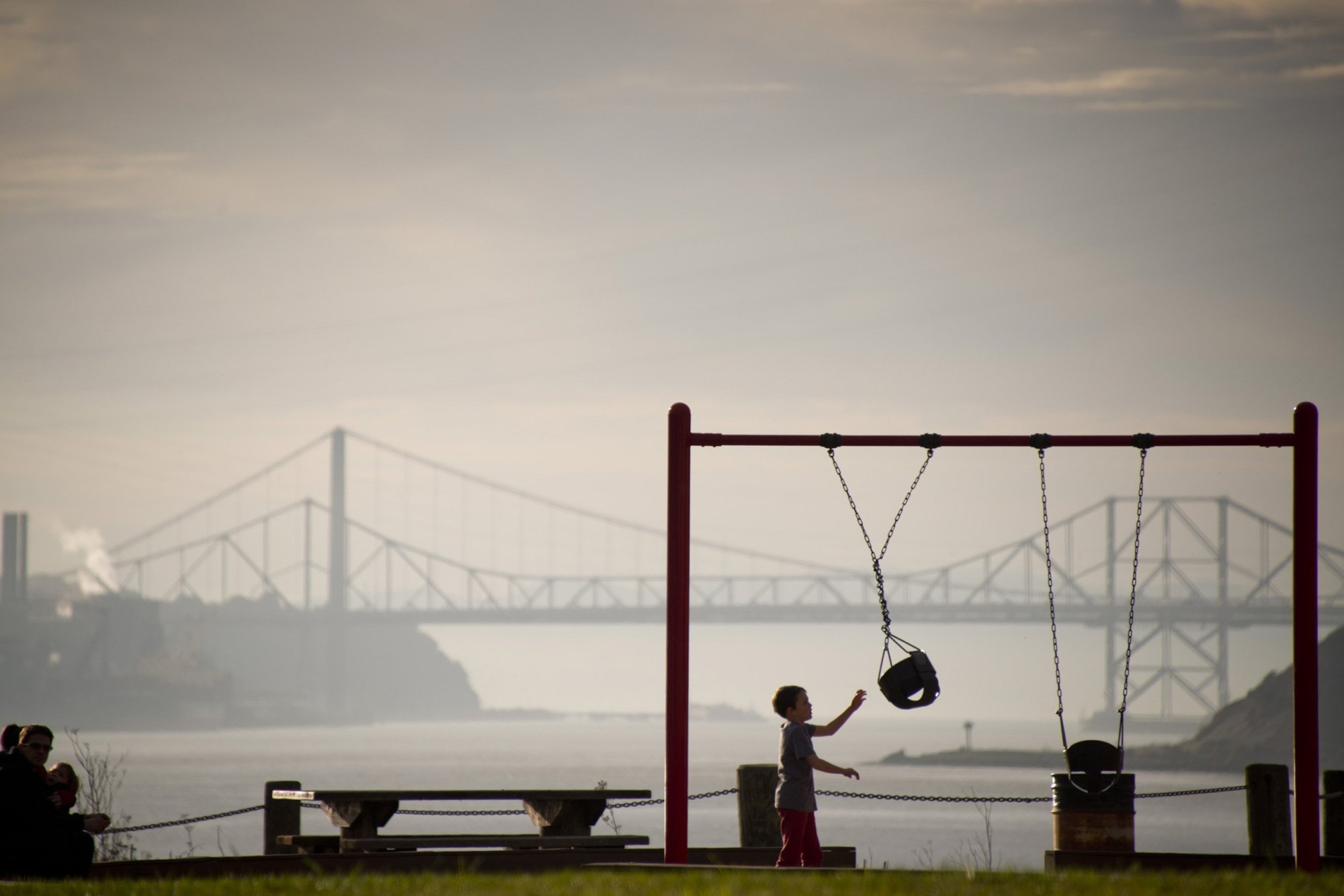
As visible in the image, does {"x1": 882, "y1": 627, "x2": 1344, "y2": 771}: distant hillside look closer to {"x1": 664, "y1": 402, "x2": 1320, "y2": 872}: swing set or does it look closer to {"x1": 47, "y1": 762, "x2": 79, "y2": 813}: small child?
{"x1": 664, "y1": 402, "x2": 1320, "y2": 872}: swing set

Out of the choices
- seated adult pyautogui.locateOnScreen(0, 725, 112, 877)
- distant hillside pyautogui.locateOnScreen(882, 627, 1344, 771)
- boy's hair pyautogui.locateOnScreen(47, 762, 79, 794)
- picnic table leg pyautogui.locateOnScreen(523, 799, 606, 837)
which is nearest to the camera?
seated adult pyautogui.locateOnScreen(0, 725, 112, 877)

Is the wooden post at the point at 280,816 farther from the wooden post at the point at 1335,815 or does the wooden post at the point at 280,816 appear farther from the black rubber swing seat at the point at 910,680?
the wooden post at the point at 1335,815

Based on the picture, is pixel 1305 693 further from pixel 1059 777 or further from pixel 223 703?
pixel 223 703

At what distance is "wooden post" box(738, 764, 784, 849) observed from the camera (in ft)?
30.9

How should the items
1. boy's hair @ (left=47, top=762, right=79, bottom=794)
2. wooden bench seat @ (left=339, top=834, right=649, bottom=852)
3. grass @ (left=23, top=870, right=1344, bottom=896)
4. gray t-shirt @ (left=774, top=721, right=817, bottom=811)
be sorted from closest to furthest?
grass @ (left=23, top=870, right=1344, bottom=896) < boy's hair @ (left=47, top=762, right=79, bottom=794) < gray t-shirt @ (left=774, top=721, right=817, bottom=811) < wooden bench seat @ (left=339, top=834, right=649, bottom=852)

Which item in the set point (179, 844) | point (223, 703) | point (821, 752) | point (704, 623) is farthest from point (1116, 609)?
point (223, 703)

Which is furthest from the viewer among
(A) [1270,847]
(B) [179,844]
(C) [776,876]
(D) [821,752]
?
(D) [821,752]

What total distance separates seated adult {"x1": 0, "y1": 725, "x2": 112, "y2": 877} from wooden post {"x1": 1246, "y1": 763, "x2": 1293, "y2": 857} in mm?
5950

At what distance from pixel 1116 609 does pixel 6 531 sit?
8679 centimetres

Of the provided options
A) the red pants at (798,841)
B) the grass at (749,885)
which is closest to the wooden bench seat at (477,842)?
the red pants at (798,841)

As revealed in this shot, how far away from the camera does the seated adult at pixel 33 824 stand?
751cm

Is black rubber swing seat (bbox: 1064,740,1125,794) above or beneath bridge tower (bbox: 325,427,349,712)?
beneath

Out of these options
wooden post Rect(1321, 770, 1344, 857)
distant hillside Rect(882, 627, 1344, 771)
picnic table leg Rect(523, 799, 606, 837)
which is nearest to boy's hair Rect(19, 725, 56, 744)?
picnic table leg Rect(523, 799, 606, 837)

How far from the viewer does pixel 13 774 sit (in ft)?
24.6
